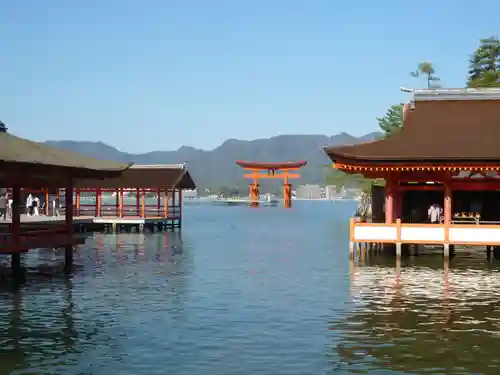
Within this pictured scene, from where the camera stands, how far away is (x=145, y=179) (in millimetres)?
61438

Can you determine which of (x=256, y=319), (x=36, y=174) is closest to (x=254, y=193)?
(x=36, y=174)

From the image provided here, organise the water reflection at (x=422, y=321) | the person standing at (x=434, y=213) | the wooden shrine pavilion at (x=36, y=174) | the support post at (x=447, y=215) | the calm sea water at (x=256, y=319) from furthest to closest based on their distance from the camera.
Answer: the person standing at (x=434, y=213) → the support post at (x=447, y=215) → the wooden shrine pavilion at (x=36, y=174) → the water reflection at (x=422, y=321) → the calm sea water at (x=256, y=319)

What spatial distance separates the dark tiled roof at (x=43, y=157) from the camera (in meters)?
24.8

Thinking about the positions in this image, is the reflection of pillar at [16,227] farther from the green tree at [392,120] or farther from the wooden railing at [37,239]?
the green tree at [392,120]

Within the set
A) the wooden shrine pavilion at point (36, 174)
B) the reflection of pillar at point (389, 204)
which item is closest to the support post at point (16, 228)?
the wooden shrine pavilion at point (36, 174)

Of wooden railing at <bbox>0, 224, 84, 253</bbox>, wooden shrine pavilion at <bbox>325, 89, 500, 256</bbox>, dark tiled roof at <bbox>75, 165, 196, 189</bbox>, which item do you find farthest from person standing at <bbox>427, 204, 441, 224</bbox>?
dark tiled roof at <bbox>75, 165, 196, 189</bbox>

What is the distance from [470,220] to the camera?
34062 mm

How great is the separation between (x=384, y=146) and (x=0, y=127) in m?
15.6

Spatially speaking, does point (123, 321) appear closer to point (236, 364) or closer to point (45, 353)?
point (45, 353)

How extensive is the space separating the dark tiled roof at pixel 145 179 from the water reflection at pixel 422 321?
33.0m

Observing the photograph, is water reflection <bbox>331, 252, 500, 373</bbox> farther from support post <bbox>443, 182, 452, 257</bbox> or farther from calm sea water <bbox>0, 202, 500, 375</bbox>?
support post <bbox>443, 182, 452, 257</bbox>

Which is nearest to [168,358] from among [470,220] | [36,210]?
[470,220]

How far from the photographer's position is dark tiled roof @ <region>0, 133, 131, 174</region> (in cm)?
2477

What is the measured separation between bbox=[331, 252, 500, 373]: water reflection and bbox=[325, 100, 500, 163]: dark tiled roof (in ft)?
15.1
